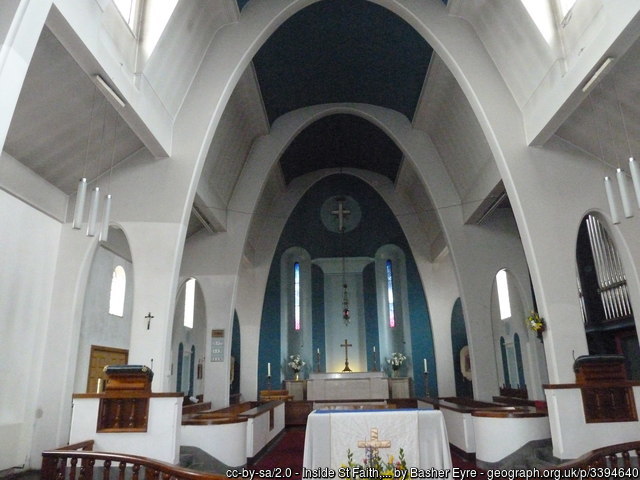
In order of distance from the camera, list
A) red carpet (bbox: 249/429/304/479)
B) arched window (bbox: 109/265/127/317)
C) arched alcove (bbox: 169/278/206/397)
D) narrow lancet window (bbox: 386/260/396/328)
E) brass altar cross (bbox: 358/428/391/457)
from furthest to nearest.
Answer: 1. narrow lancet window (bbox: 386/260/396/328)
2. arched alcove (bbox: 169/278/206/397)
3. arched window (bbox: 109/265/127/317)
4. red carpet (bbox: 249/429/304/479)
5. brass altar cross (bbox: 358/428/391/457)

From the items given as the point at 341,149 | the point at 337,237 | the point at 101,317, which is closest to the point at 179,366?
the point at 101,317

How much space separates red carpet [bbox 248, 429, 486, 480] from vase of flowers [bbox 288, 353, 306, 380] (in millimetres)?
5061

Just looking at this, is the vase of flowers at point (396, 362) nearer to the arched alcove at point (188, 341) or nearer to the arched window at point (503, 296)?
the arched window at point (503, 296)

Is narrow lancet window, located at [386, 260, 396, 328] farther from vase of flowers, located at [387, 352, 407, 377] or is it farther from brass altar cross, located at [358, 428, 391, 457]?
brass altar cross, located at [358, 428, 391, 457]

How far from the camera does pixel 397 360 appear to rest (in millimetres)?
14508

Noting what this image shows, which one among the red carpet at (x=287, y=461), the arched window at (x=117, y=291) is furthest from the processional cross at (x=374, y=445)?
the arched window at (x=117, y=291)

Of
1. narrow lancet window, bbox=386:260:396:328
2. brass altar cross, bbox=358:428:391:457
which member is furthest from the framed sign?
A: brass altar cross, bbox=358:428:391:457

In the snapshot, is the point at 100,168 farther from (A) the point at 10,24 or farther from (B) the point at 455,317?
(B) the point at 455,317

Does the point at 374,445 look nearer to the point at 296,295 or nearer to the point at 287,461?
the point at 287,461

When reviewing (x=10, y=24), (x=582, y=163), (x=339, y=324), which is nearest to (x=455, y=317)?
(x=339, y=324)

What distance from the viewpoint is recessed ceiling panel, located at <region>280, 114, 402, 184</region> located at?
12906 millimetres

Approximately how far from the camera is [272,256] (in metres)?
14.3

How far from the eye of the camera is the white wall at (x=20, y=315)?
20.9 feet

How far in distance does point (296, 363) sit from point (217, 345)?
190 inches
